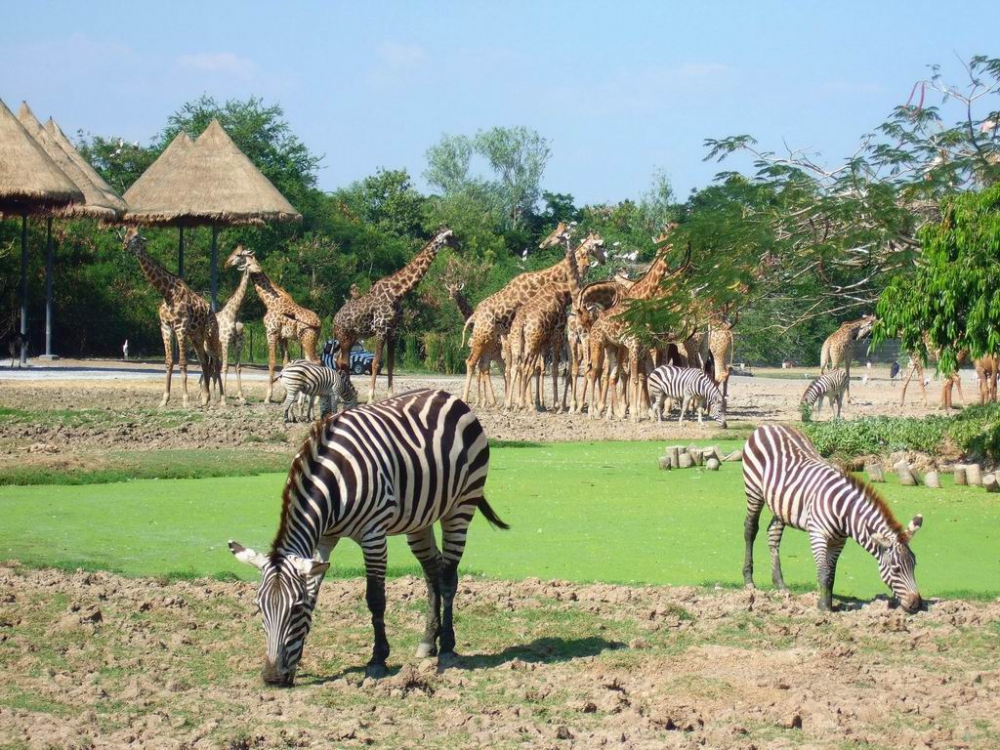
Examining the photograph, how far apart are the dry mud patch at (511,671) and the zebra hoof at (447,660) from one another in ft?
0.21

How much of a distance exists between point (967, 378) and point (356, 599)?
4031cm

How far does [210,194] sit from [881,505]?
99.0ft

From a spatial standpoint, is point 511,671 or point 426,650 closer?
point 511,671

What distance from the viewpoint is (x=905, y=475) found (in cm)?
1568

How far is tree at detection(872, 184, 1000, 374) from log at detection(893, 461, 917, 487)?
1261mm

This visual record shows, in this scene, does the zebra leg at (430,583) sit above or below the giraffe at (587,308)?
below

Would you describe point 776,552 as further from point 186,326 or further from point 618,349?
point 186,326

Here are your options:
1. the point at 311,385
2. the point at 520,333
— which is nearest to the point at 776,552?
the point at 311,385

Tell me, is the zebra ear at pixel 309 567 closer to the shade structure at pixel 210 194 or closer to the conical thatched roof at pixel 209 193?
the shade structure at pixel 210 194

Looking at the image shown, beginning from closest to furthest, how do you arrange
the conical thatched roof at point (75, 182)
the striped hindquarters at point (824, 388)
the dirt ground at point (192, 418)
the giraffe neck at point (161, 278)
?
the dirt ground at point (192, 418), the striped hindquarters at point (824, 388), the giraffe neck at point (161, 278), the conical thatched roof at point (75, 182)

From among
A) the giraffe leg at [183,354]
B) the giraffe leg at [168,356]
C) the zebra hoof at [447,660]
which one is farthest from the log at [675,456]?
the giraffe leg at [168,356]

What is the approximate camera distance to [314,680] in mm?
7301

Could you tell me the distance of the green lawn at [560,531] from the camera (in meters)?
10.5

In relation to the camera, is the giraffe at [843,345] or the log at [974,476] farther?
the giraffe at [843,345]
